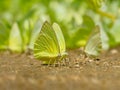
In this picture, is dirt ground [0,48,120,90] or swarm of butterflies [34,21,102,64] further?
swarm of butterflies [34,21,102,64]

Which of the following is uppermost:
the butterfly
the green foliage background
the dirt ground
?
the green foliage background

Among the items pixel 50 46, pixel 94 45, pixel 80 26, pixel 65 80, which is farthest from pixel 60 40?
pixel 80 26

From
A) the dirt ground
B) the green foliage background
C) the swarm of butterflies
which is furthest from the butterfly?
the green foliage background

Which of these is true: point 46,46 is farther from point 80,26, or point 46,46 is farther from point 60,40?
point 80,26

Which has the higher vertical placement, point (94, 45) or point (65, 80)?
point (94, 45)

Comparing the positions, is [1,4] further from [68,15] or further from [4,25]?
[4,25]

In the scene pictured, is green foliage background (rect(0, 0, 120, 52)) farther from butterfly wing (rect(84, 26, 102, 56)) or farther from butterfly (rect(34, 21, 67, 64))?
butterfly (rect(34, 21, 67, 64))
